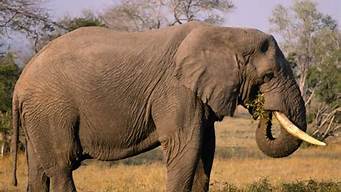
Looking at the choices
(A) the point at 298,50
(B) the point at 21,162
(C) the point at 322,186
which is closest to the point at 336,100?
(B) the point at 21,162

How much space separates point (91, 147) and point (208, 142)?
1.30m

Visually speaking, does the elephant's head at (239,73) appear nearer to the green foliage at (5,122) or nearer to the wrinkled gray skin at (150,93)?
the wrinkled gray skin at (150,93)

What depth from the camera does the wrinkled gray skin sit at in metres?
7.14

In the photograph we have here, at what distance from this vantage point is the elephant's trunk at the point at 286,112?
23.7 ft

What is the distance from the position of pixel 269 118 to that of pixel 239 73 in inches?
24.2

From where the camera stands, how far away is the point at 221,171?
51.8 ft

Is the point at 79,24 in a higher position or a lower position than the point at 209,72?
lower

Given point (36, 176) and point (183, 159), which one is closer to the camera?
point (183, 159)

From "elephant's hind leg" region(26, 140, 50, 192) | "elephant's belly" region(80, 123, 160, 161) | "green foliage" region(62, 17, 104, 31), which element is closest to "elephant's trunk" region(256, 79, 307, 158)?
"elephant's belly" region(80, 123, 160, 161)

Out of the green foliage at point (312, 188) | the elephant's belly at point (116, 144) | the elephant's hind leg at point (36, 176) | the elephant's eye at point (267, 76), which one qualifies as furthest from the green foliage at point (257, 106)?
the elephant's hind leg at point (36, 176)

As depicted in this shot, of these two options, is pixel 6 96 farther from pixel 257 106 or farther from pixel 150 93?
pixel 257 106

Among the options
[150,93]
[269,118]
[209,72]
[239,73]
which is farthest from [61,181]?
[269,118]

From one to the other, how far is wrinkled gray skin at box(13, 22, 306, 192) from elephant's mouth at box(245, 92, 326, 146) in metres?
0.04

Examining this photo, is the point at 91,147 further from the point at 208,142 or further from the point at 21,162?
the point at 21,162
